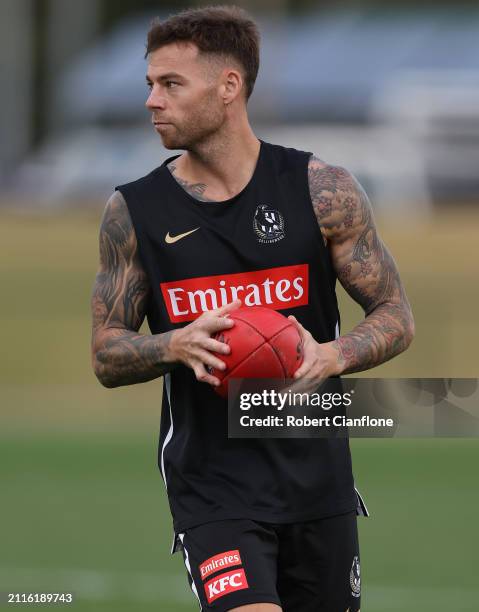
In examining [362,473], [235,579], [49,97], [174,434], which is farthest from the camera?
[49,97]

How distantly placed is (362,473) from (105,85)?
1726cm

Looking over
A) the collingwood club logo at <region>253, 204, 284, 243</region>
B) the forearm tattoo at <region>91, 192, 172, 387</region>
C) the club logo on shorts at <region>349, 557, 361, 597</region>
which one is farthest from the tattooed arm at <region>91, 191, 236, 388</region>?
the club logo on shorts at <region>349, 557, 361, 597</region>

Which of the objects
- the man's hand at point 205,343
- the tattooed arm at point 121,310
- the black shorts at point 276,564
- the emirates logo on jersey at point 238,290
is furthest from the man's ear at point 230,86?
the black shorts at point 276,564

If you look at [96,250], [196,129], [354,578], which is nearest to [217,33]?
[196,129]

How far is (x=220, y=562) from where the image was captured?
4953 millimetres

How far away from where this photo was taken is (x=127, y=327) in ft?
17.4

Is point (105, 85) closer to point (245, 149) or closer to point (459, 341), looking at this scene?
point (459, 341)

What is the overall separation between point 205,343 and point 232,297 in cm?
42

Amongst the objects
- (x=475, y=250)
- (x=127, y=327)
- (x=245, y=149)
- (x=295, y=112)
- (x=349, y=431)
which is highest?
(x=295, y=112)

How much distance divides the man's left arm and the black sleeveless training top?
5 cm

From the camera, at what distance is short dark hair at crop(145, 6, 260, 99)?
17.3 feet

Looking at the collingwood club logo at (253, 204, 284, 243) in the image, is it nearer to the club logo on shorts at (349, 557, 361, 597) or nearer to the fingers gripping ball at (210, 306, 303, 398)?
the fingers gripping ball at (210, 306, 303, 398)

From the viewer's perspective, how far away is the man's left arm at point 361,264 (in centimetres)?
521

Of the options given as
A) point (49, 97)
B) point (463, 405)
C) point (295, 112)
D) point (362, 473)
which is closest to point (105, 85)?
point (49, 97)
